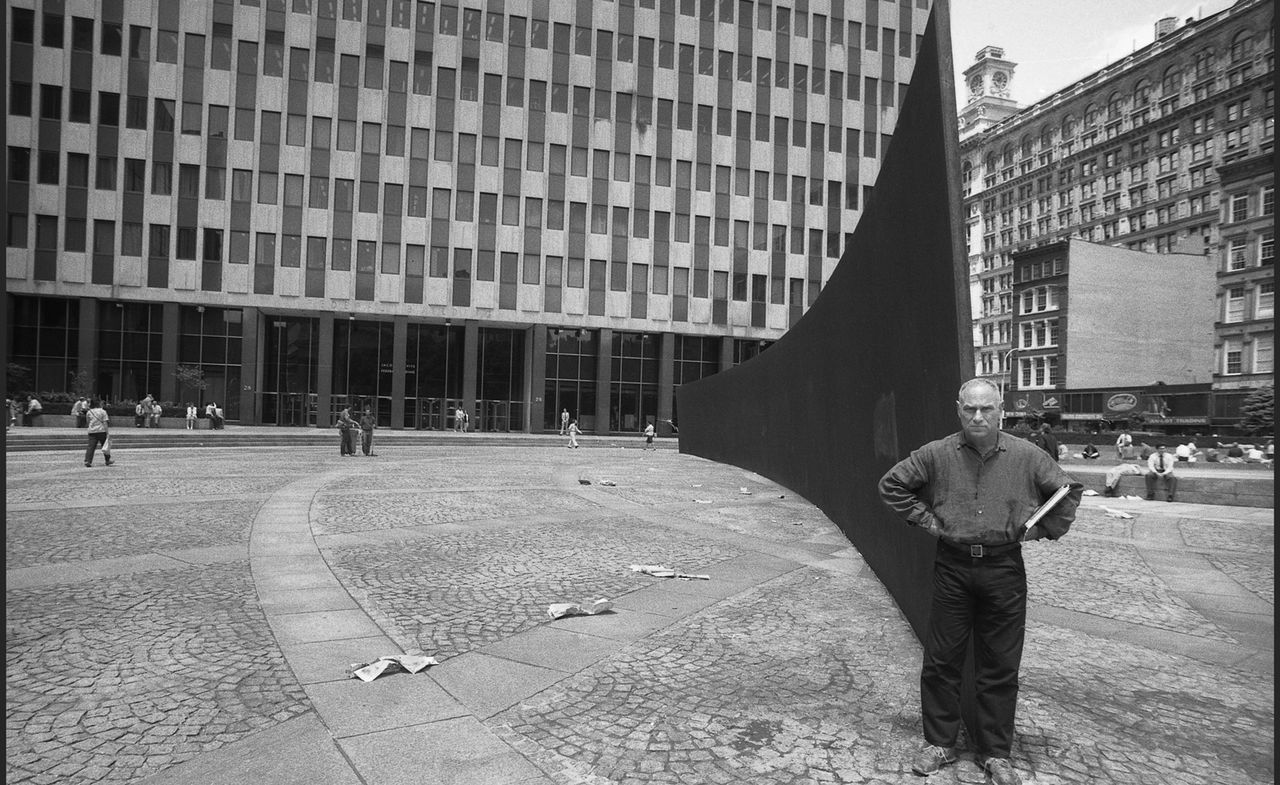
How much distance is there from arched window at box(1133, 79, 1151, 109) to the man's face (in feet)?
304

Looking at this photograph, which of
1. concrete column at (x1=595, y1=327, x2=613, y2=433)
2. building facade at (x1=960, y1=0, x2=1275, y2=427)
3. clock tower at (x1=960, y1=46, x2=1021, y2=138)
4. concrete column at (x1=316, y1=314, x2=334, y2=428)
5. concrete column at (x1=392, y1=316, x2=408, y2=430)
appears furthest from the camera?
clock tower at (x1=960, y1=46, x2=1021, y2=138)

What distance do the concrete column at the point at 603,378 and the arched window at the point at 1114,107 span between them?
68.3 m

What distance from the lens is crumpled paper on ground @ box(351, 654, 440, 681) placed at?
15.7 feet

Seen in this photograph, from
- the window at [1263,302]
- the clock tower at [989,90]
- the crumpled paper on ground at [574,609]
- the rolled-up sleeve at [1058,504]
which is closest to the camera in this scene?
the rolled-up sleeve at [1058,504]

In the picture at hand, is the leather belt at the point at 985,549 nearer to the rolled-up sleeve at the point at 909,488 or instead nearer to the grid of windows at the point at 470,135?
the rolled-up sleeve at the point at 909,488

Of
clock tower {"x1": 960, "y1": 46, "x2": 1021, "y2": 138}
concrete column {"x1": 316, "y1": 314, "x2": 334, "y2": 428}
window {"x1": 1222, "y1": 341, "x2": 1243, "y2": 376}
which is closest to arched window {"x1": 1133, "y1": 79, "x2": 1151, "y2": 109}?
window {"x1": 1222, "y1": 341, "x2": 1243, "y2": 376}

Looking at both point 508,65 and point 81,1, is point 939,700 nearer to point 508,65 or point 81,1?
point 508,65

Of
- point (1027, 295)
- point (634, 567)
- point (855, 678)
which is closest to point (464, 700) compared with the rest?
point (855, 678)

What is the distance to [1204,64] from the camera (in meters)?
69.3

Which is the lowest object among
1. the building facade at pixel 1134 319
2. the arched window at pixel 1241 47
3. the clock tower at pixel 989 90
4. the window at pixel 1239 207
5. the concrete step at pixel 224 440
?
the concrete step at pixel 224 440

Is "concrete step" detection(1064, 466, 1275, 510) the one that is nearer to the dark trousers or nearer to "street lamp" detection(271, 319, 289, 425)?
the dark trousers

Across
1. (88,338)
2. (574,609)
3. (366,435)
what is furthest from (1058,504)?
(88,338)

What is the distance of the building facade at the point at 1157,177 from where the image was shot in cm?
5678

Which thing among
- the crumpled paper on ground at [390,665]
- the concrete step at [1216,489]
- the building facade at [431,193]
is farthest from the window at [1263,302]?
the crumpled paper on ground at [390,665]
